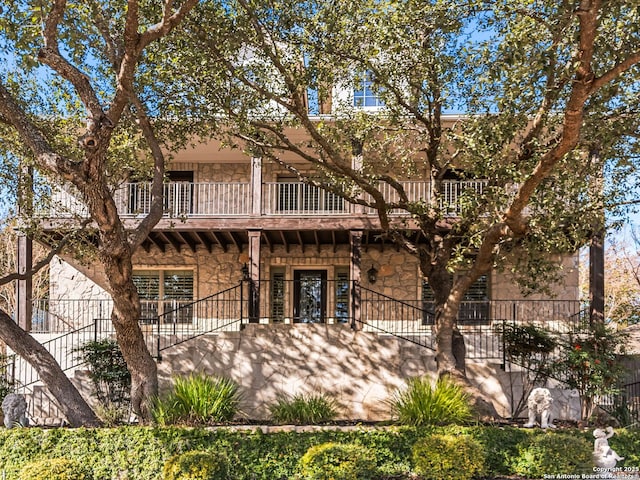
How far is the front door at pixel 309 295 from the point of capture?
17688 millimetres

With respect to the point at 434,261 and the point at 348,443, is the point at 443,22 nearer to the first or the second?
the point at 434,261

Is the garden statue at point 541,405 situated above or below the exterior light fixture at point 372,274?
below

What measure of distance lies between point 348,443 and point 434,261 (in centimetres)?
459

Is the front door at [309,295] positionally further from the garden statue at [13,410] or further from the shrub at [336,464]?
the shrub at [336,464]

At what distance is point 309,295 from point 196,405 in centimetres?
868

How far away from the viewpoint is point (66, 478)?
7.56 meters

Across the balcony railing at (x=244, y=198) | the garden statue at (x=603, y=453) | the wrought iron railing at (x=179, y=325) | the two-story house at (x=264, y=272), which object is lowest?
the garden statue at (x=603, y=453)

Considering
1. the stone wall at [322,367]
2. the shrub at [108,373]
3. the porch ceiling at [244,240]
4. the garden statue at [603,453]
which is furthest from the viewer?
the porch ceiling at [244,240]

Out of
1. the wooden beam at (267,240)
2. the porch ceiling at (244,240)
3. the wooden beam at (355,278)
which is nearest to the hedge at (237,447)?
the wooden beam at (355,278)

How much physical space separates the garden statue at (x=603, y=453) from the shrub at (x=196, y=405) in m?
5.09

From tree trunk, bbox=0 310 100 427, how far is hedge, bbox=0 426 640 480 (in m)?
0.95

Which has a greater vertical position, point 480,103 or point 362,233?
point 480,103

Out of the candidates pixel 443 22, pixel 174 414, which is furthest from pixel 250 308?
pixel 443 22

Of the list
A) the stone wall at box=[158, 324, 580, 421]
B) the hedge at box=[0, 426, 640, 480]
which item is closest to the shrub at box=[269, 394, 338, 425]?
the hedge at box=[0, 426, 640, 480]
